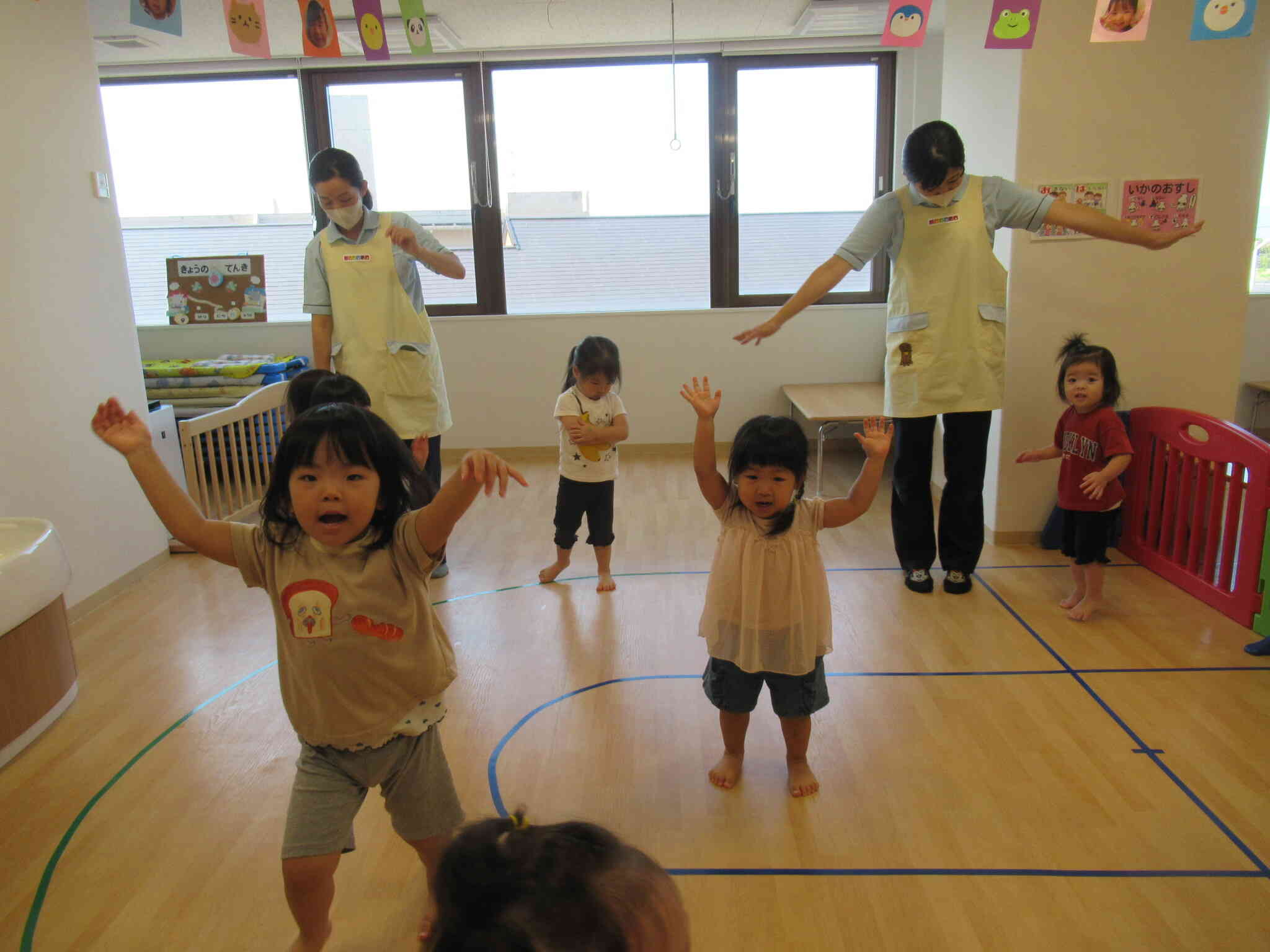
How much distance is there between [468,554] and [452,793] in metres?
2.14

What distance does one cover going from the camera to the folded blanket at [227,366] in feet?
15.4

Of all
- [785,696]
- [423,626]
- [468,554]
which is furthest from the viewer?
[468,554]

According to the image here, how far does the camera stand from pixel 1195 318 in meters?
3.21

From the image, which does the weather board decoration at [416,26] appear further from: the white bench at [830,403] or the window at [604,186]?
the window at [604,186]

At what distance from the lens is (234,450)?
3.74m

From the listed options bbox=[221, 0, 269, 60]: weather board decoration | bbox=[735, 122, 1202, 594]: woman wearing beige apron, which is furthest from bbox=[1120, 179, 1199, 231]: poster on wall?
bbox=[221, 0, 269, 60]: weather board decoration

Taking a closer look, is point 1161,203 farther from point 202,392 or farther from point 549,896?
point 202,392

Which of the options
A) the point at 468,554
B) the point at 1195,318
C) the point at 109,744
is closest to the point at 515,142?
the point at 468,554

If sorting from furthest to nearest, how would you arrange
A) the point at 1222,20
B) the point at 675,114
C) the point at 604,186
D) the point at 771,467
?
the point at 604,186 < the point at 675,114 < the point at 1222,20 < the point at 771,467

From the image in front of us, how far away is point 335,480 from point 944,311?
7.11 feet

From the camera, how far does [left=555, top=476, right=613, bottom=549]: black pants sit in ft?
9.92

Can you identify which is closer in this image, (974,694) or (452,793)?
(452,793)

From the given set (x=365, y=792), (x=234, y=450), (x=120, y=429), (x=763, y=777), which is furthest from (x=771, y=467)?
(x=234, y=450)

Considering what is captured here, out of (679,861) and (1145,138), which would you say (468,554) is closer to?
(679,861)
